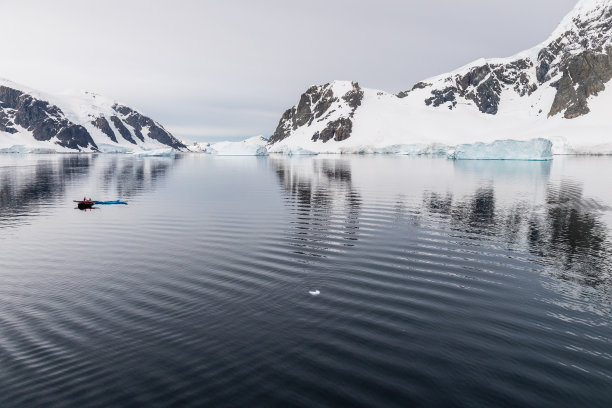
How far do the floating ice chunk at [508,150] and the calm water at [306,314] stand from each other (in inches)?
4365

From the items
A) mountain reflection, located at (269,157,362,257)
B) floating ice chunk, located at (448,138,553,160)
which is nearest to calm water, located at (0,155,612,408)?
mountain reflection, located at (269,157,362,257)

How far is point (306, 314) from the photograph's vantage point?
1405cm

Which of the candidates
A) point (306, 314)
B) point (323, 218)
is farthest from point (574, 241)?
point (306, 314)

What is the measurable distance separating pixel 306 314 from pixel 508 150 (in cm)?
14205

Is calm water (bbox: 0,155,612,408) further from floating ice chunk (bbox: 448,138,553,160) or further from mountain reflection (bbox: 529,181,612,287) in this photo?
floating ice chunk (bbox: 448,138,553,160)

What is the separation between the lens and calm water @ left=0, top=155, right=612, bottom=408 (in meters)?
9.74

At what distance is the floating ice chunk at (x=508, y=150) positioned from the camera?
128 metres

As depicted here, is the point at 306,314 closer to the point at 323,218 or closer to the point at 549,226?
the point at 323,218

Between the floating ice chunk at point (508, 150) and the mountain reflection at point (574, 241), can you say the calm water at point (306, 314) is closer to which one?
the mountain reflection at point (574, 241)

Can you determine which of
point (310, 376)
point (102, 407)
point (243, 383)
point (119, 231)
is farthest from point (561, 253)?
point (119, 231)

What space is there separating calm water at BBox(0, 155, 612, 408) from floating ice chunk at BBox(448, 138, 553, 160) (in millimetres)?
110865

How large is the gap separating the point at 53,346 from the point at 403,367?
32.4ft

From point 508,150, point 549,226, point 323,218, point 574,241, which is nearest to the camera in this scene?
point 574,241

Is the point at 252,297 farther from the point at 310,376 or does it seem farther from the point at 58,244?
the point at 58,244
